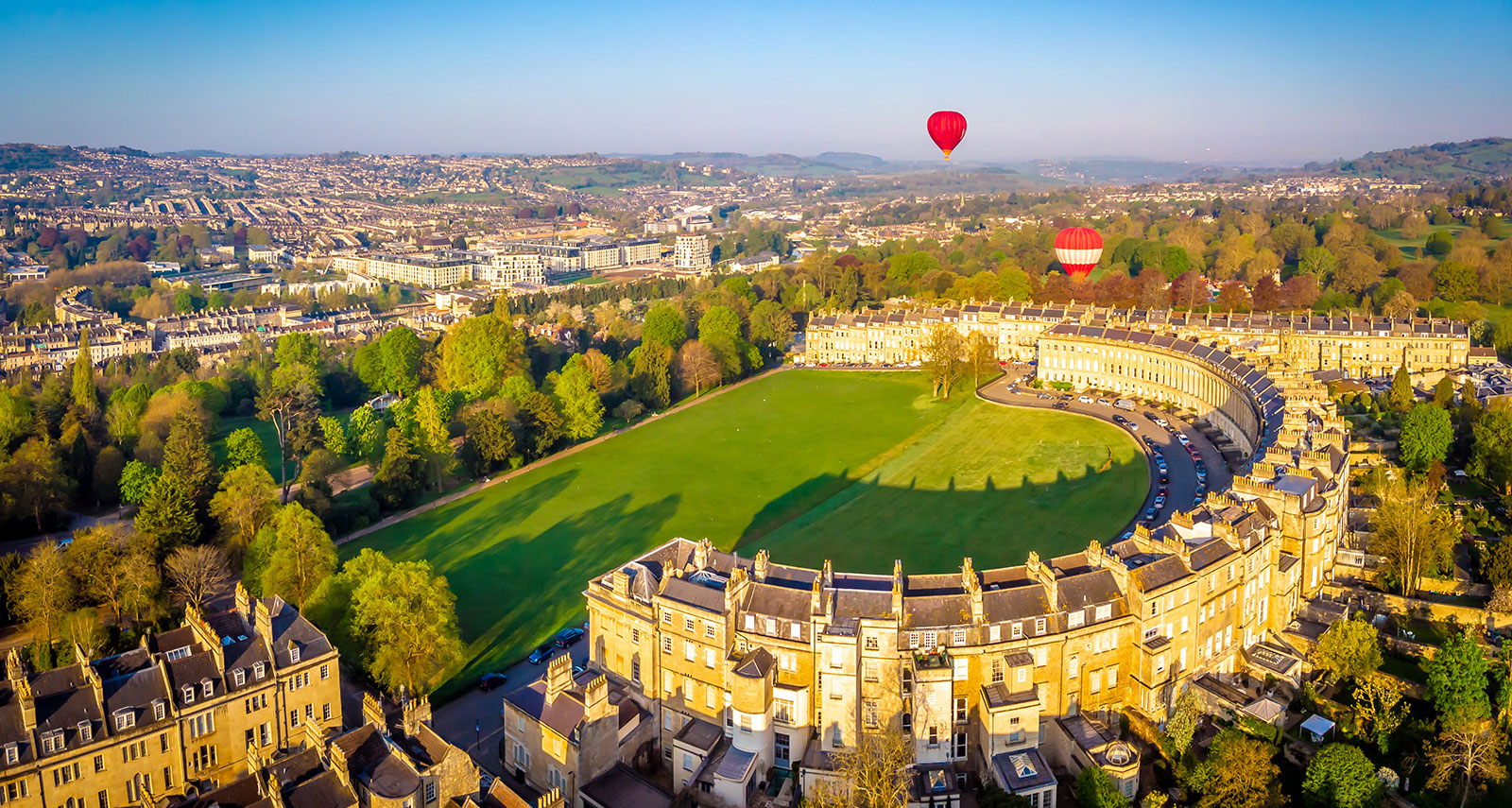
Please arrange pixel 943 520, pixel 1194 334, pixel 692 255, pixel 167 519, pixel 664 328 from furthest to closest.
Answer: pixel 692 255 → pixel 664 328 → pixel 1194 334 → pixel 943 520 → pixel 167 519

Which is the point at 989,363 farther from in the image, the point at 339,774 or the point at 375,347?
the point at 339,774

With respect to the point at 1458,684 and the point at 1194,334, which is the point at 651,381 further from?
the point at 1458,684

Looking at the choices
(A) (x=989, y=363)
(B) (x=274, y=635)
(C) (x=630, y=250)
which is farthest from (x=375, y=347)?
(C) (x=630, y=250)

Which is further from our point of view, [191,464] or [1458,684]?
[191,464]

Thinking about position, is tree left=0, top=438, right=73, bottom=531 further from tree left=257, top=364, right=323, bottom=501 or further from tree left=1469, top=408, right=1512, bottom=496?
tree left=1469, top=408, right=1512, bottom=496

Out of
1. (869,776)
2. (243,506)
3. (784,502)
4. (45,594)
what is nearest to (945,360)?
(784,502)

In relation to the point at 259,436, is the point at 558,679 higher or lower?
higher

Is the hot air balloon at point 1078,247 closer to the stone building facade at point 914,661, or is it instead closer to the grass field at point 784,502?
the grass field at point 784,502
